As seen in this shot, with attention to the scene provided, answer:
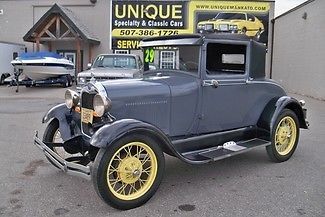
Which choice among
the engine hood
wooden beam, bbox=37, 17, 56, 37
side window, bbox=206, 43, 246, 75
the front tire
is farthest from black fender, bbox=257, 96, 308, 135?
wooden beam, bbox=37, 17, 56, 37

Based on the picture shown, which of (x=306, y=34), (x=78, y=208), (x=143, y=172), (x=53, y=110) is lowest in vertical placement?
(x=78, y=208)

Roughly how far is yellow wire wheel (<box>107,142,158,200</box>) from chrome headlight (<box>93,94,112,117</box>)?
50 cm

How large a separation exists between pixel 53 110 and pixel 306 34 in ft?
51.7

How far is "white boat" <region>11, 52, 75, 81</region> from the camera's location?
1994cm

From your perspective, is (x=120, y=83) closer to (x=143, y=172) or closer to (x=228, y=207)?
(x=143, y=172)

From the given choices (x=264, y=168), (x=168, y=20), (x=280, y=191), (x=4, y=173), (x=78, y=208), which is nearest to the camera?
(x=78, y=208)

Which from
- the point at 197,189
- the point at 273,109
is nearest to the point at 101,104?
the point at 197,189

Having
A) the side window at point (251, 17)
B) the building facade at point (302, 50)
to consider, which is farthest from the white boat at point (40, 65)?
the building facade at point (302, 50)

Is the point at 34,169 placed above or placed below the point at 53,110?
below

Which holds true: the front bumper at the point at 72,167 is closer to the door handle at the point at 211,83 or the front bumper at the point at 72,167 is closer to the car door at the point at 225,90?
the car door at the point at 225,90

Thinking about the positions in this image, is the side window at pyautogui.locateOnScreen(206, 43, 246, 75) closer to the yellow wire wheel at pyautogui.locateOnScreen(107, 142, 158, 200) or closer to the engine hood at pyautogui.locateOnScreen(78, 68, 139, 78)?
the yellow wire wheel at pyautogui.locateOnScreen(107, 142, 158, 200)

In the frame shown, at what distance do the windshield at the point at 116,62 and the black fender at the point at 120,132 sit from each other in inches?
362

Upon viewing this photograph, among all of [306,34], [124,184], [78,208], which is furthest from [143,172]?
[306,34]

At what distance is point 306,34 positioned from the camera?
18188 mm
